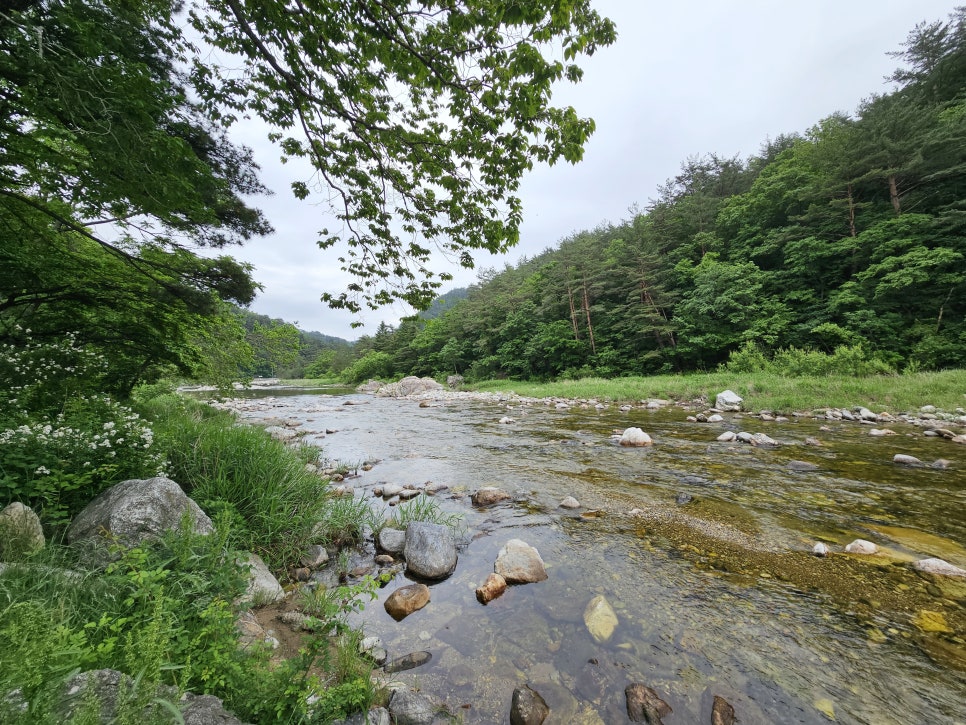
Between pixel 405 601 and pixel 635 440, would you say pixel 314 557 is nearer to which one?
pixel 405 601

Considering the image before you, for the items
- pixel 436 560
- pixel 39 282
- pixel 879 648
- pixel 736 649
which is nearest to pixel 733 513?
pixel 879 648

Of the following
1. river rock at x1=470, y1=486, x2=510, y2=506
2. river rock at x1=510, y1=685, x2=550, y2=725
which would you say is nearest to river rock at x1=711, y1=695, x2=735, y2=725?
river rock at x1=510, y1=685, x2=550, y2=725

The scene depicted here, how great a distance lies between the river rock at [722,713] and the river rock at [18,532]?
4227mm

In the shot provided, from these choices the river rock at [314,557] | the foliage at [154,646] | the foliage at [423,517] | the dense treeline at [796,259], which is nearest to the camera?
the foliage at [154,646]

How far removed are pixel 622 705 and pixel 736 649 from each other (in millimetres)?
975

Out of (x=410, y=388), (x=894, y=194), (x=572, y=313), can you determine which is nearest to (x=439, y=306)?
(x=410, y=388)

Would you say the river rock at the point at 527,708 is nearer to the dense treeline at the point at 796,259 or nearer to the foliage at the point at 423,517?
the foliage at the point at 423,517

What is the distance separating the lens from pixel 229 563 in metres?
2.48

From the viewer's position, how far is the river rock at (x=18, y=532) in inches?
86.7

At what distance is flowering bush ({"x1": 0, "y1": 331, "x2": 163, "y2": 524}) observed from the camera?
2.83m

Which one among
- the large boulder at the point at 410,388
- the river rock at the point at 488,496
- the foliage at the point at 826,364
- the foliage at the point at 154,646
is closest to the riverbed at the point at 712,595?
the river rock at the point at 488,496

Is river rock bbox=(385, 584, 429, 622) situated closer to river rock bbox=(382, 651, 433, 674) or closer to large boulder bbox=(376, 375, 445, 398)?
river rock bbox=(382, 651, 433, 674)

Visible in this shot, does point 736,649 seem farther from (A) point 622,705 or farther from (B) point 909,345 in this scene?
(B) point 909,345

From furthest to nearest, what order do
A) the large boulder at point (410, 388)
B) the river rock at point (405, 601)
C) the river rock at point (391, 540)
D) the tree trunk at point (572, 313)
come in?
the large boulder at point (410, 388), the tree trunk at point (572, 313), the river rock at point (391, 540), the river rock at point (405, 601)
